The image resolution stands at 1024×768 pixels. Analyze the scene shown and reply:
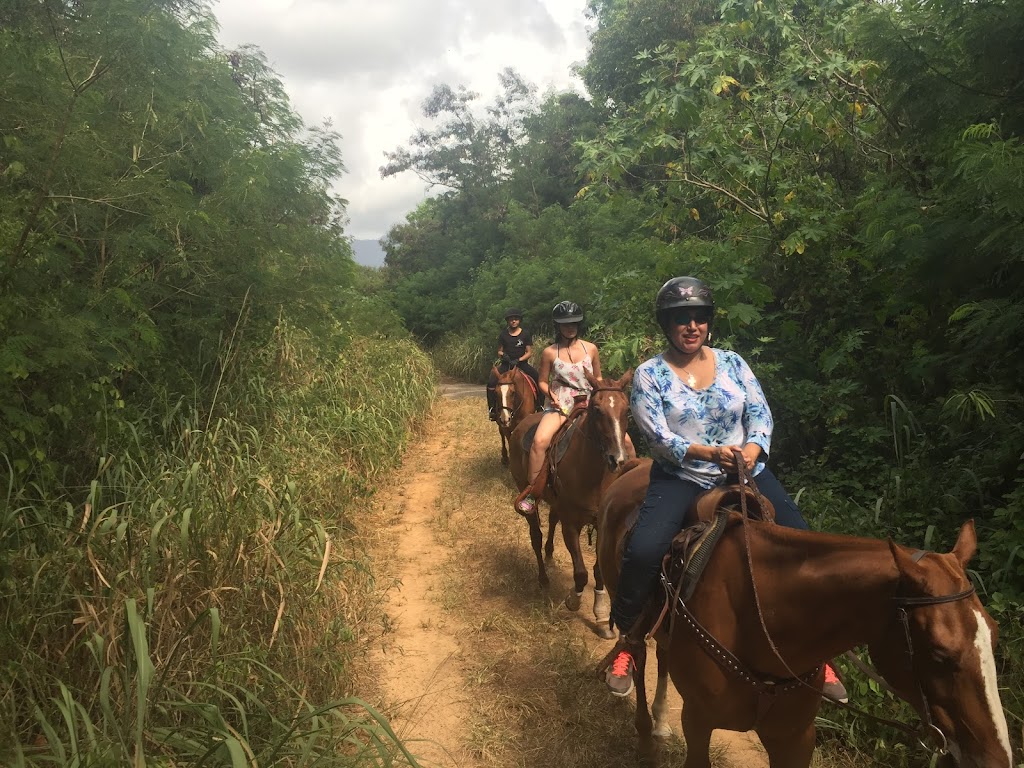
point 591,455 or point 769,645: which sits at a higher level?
point 591,455

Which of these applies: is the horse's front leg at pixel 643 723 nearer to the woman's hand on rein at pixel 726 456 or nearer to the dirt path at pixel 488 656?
the dirt path at pixel 488 656

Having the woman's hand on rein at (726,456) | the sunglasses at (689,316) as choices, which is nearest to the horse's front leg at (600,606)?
the woman's hand on rein at (726,456)

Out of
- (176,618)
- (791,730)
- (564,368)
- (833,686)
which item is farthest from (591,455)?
(176,618)

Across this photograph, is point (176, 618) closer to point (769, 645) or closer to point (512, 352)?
point (769, 645)

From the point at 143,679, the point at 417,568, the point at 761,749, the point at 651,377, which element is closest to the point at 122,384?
the point at 417,568

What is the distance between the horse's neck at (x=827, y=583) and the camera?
2.06 metres

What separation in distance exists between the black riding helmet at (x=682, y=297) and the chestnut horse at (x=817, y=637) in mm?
985

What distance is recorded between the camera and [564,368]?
→ 6.04 metres

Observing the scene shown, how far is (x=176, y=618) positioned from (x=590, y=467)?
2893mm

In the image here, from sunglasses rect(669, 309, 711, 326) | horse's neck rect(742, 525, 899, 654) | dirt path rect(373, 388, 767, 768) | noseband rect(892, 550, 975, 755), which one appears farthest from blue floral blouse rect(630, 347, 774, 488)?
dirt path rect(373, 388, 767, 768)

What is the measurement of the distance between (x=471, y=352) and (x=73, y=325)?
15.4 m

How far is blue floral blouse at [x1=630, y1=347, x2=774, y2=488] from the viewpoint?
2.91 m

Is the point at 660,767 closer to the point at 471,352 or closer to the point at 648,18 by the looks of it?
the point at 471,352

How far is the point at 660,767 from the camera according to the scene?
343cm
